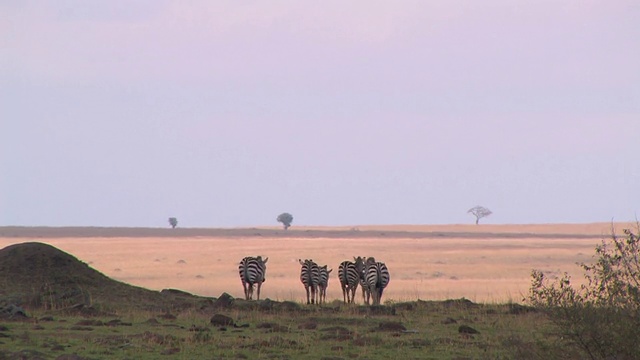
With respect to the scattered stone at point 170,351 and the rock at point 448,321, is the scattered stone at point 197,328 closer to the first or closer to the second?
the scattered stone at point 170,351

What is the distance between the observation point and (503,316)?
28016 millimetres

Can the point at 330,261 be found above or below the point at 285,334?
above

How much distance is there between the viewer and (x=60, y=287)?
29.5 m

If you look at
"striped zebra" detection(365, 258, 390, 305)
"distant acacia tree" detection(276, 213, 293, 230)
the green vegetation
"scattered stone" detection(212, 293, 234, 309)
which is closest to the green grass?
"scattered stone" detection(212, 293, 234, 309)

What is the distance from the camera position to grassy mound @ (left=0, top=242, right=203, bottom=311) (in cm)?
2859

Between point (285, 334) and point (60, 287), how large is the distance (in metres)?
9.25

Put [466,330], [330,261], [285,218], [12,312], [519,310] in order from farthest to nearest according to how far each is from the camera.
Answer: [285,218]
[330,261]
[519,310]
[12,312]
[466,330]

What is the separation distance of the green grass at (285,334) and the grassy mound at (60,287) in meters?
1.16

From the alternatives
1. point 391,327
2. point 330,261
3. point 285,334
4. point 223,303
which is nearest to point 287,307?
point 223,303

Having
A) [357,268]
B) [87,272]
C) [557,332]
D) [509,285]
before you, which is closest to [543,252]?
[509,285]

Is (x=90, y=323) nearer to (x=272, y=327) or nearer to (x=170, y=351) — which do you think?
(x=272, y=327)

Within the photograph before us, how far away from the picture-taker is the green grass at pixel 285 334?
19672 mm

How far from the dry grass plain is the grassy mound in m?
13.7

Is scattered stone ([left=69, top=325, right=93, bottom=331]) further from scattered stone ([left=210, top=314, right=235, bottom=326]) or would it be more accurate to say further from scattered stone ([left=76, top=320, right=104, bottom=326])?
scattered stone ([left=210, top=314, right=235, bottom=326])
